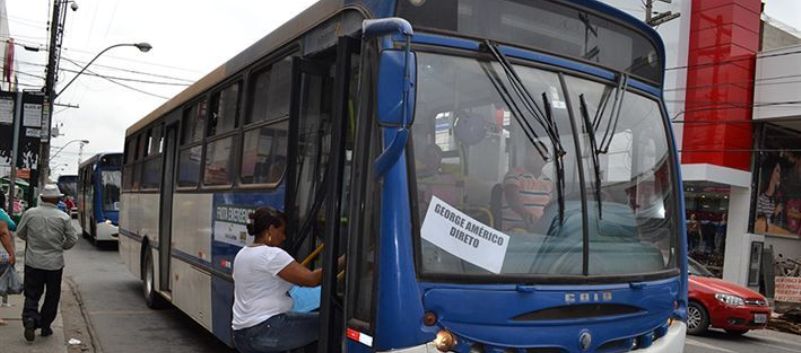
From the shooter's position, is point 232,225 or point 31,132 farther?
point 31,132

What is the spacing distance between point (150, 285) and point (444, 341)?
7819 mm

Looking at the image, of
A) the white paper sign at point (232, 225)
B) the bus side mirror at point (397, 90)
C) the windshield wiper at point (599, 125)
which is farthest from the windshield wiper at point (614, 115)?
the white paper sign at point (232, 225)

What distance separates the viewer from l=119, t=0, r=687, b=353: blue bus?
11.3ft

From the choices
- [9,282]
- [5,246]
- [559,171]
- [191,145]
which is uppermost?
[191,145]

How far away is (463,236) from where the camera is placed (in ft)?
11.8

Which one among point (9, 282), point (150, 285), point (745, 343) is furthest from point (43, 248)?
point (745, 343)

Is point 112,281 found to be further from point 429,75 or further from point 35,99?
point 429,75

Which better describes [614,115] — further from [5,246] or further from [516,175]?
[5,246]

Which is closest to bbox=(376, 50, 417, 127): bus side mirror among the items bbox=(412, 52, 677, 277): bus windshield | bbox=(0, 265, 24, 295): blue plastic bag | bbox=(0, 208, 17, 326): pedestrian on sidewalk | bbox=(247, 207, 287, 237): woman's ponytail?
bbox=(412, 52, 677, 277): bus windshield

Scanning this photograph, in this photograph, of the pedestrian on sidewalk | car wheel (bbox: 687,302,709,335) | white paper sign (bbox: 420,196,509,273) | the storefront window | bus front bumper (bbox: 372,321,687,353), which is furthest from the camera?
the storefront window

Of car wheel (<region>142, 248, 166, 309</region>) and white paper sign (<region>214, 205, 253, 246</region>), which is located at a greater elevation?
white paper sign (<region>214, 205, 253, 246</region>)

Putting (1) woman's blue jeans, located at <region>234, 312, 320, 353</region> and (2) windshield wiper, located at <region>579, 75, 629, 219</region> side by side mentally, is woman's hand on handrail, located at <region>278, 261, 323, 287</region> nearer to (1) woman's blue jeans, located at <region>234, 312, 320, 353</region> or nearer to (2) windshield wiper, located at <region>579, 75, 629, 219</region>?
(1) woman's blue jeans, located at <region>234, 312, 320, 353</region>

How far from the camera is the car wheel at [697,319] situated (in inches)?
425

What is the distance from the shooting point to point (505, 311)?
3543 millimetres
